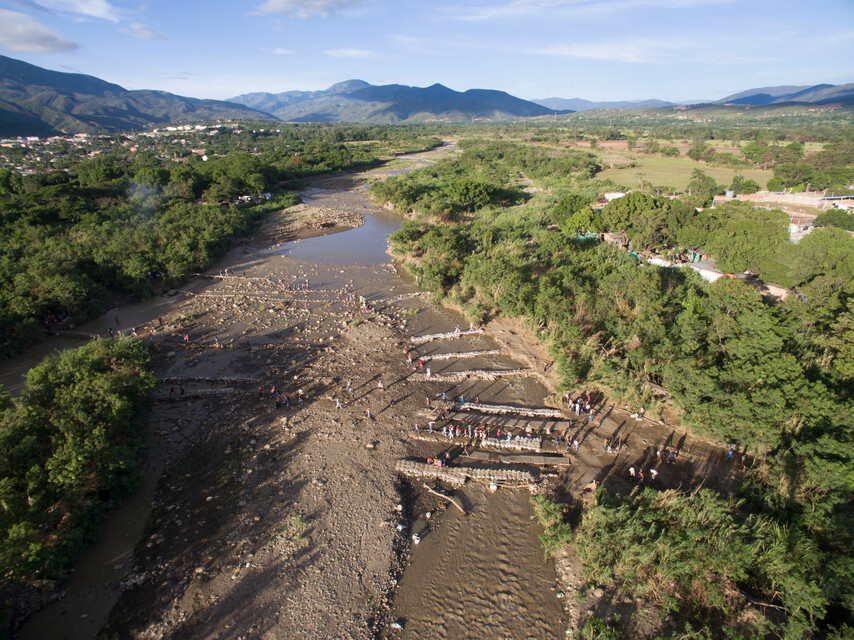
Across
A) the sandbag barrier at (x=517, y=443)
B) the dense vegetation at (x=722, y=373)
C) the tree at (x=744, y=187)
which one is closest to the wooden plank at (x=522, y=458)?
the sandbag barrier at (x=517, y=443)


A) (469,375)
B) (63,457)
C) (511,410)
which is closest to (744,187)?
(469,375)

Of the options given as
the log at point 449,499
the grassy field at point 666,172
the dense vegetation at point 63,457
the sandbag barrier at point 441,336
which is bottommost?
the log at point 449,499

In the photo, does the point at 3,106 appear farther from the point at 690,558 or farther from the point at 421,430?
the point at 690,558

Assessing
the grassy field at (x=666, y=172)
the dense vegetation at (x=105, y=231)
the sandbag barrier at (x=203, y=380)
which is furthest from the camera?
the grassy field at (x=666, y=172)

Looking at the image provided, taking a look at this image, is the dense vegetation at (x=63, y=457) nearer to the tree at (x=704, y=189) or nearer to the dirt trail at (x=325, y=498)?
the dirt trail at (x=325, y=498)

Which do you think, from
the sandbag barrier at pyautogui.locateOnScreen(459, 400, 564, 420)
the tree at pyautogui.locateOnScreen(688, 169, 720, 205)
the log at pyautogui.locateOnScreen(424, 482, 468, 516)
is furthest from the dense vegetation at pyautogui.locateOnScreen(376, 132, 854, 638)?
the tree at pyautogui.locateOnScreen(688, 169, 720, 205)

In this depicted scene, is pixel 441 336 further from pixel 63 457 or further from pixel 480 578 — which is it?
pixel 63 457
